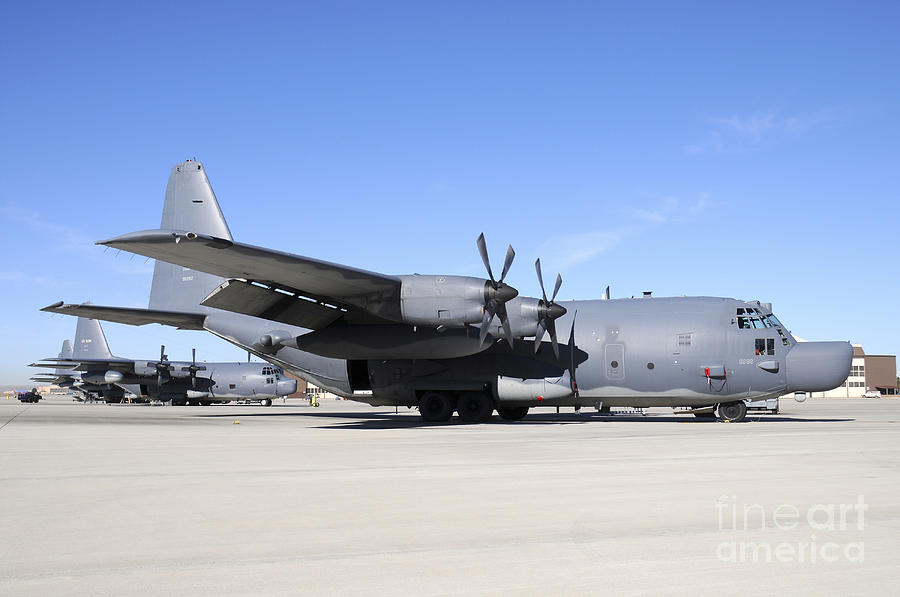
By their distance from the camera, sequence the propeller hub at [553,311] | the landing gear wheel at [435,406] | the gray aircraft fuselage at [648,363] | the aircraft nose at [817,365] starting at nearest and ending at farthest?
the aircraft nose at [817,365]
the gray aircraft fuselage at [648,363]
the propeller hub at [553,311]
the landing gear wheel at [435,406]

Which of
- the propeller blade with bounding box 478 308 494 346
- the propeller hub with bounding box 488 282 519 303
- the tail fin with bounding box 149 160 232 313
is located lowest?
the propeller blade with bounding box 478 308 494 346

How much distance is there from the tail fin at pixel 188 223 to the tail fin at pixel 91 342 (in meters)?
39.0

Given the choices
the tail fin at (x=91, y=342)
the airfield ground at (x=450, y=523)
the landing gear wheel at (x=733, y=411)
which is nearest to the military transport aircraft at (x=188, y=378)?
the tail fin at (x=91, y=342)

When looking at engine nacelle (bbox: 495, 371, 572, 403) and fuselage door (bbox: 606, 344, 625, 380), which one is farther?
engine nacelle (bbox: 495, 371, 572, 403)

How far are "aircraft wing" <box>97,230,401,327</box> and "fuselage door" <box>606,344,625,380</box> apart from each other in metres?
7.54

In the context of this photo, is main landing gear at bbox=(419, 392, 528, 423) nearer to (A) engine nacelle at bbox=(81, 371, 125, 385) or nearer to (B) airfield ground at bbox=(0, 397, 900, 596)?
(B) airfield ground at bbox=(0, 397, 900, 596)

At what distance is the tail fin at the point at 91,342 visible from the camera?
6219 centimetres

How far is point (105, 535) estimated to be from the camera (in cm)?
584

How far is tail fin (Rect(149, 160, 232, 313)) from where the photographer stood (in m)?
27.3

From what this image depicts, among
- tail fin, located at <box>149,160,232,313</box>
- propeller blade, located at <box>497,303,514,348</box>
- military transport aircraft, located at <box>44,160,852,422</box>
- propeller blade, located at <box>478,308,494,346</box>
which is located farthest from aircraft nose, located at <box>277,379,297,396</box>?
propeller blade, located at <box>478,308,494,346</box>

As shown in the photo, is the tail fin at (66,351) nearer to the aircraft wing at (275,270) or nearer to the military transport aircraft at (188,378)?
the military transport aircraft at (188,378)

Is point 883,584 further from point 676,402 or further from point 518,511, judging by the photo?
point 676,402

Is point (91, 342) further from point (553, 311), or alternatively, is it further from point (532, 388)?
point (553, 311)

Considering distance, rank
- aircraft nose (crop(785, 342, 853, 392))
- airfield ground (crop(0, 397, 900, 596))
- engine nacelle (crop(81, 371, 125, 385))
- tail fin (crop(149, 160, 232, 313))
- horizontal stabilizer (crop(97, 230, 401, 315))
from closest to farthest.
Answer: airfield ground (crop(0, 397, 900, 596))
horizontal stabilizer (crop(97, 230, 401, 315))
aircraft nose (crop(785, 342, 853, 392))
tail fin (crop(149, 160, 232, 313))
engine nacelle (crop(81, 371, 125, 385))
